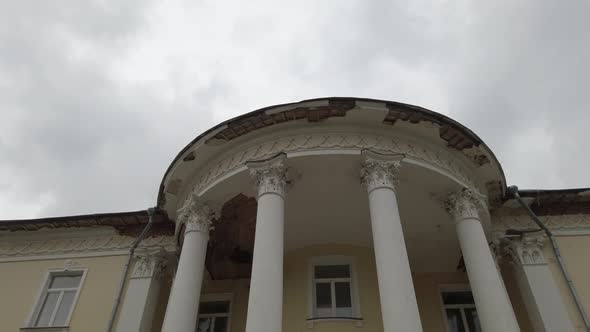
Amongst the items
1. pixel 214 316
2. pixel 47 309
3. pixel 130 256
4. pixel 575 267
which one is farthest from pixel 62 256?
pixel 575 267

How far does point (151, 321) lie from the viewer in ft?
41.5

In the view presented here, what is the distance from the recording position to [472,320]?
12.8m

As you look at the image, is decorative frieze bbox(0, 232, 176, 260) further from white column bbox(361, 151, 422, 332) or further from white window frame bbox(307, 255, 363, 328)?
white column bbox(361, 151, 422, 332)

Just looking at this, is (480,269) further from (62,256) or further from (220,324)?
(62,256)

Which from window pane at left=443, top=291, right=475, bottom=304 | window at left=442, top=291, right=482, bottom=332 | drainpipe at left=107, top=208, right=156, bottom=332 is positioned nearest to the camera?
drainpipe at left=107, top=208, right=156, bottom=332

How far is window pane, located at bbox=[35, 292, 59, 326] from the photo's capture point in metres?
13.2

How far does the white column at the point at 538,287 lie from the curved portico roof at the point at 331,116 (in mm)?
2601

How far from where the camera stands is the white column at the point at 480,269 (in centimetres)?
895

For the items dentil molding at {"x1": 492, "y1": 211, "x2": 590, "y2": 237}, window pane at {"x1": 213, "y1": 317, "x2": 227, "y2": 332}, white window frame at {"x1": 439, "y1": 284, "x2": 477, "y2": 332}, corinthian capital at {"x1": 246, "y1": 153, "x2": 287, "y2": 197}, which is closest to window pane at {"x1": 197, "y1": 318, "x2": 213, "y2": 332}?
window pane at {"x1": 213, "y1": 317, "x2": 227, "y2": 332}

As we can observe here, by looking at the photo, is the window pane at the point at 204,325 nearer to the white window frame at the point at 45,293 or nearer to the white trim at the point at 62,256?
the white trim at the point at 62,256

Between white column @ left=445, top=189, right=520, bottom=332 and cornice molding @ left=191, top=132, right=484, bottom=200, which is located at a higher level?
cornice molding @ left=191, top=132, right=484, bottom=200

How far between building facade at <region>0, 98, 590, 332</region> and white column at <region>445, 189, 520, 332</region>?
0.11 feet

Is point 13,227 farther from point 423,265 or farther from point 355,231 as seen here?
point 423,265

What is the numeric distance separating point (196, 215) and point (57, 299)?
5.72m
